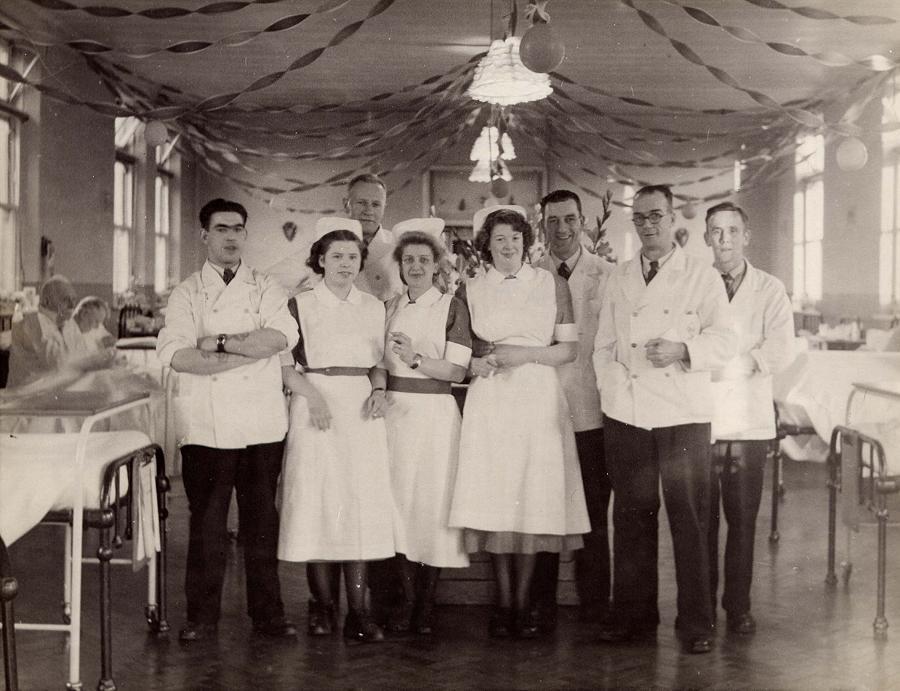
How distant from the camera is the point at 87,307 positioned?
6.38 meters

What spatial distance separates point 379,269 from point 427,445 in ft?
3.57

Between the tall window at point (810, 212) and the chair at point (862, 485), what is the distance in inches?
256

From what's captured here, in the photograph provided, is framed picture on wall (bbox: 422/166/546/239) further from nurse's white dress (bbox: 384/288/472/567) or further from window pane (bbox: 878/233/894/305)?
nurse's white dress (bbox: 384/288/472/567)

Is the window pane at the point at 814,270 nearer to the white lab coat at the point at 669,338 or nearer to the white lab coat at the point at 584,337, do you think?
the white lab coat at the point at 584,337

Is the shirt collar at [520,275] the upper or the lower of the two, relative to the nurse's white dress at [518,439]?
upper

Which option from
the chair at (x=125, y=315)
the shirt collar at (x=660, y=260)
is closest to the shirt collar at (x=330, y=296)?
the shirt collar at (x=660, y=260)

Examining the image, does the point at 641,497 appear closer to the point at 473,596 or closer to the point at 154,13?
the point at 473,596

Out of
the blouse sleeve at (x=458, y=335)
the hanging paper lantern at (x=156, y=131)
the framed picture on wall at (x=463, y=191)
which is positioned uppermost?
the framed picture on wall at (x=463, y=191)

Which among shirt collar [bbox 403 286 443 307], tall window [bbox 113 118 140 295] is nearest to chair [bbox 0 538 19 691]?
shirt collar [bbox 403 286 443 307]

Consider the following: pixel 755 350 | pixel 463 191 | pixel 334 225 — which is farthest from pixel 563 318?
pixel 463 191

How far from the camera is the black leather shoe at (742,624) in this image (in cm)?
391

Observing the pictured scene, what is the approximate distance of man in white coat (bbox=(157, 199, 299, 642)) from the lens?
12.4 ft

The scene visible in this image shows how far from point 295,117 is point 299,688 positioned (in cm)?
862

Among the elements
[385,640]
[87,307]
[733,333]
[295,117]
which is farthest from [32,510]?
[295,117]
